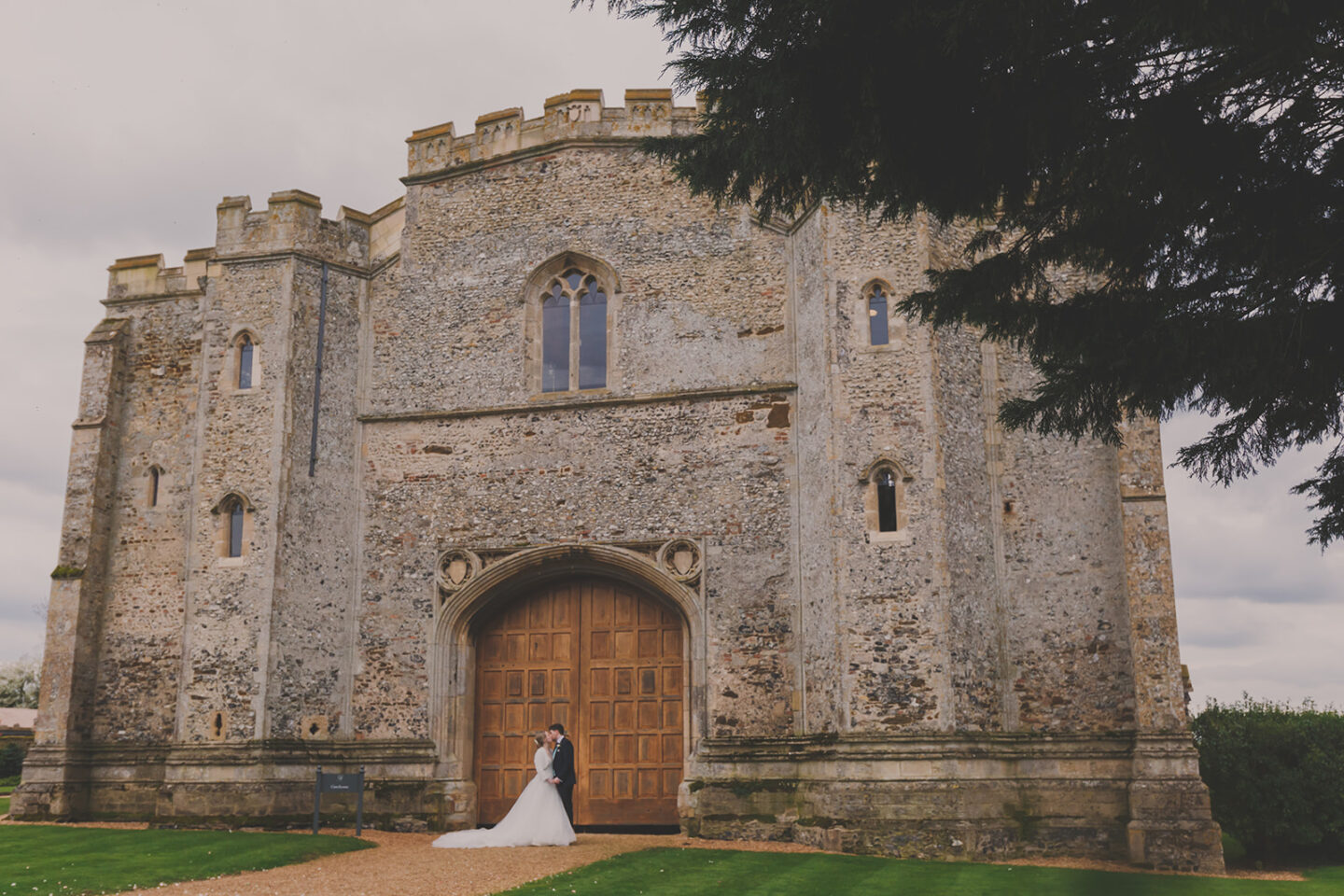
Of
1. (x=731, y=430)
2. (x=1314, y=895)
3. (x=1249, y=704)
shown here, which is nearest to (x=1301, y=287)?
(x=1314, y=895)

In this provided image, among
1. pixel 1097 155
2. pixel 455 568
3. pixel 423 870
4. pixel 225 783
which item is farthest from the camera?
pixel 455 568

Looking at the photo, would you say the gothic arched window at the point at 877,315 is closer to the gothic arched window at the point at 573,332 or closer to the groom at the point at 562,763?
the gothic arched window at the point at 573,332

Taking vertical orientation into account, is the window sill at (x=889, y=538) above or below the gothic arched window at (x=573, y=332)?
below

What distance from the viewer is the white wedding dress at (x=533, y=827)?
12336mm

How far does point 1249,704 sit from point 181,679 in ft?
43.6

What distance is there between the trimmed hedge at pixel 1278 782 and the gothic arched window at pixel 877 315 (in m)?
5.98

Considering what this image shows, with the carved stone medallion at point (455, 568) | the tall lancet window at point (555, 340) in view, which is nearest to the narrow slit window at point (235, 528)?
the carved stone medallion at point (455, 568)

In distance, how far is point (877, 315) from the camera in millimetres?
13672

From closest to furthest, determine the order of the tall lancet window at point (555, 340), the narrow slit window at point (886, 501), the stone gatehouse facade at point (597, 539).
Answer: the stone gatehouse facade at point (597, 539) < the narrow slit window at point (886, 501) < the tall lancet window at point (555, 340)

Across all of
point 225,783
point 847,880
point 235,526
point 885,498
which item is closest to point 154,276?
point 235,526

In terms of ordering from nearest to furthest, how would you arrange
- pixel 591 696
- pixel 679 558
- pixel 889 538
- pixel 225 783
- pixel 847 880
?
pixel 847 880
pixel 889 538
pixel 225 783
pixel 679 558
pixel 591 696

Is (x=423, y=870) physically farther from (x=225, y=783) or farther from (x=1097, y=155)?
(x=1097, y=155)

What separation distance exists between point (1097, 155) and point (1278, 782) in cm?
1026

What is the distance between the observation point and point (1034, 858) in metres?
12.1
